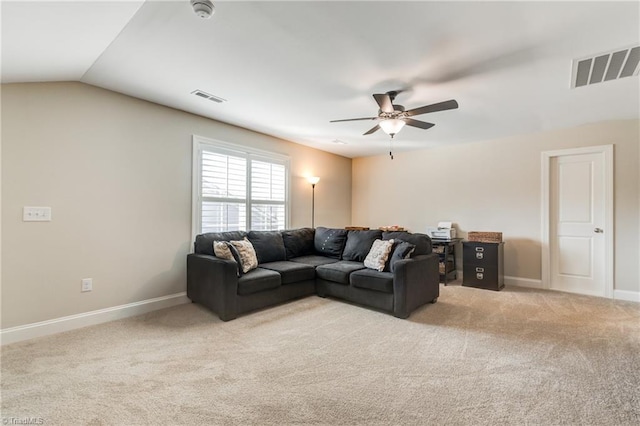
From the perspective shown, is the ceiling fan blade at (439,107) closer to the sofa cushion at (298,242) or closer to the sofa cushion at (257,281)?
the sofa cushion at (257,281)

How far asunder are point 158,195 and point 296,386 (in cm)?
278

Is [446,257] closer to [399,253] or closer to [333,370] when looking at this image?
[399,253]

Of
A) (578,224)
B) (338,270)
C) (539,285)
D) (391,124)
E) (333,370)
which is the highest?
(391,124)

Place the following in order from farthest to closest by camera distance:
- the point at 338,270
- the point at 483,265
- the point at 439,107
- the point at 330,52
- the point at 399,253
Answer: the point at 483,265, the point at 338,270, the point at 399,253, the point at 439,107, the point at 330,52

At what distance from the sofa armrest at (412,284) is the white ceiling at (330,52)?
6.15 feet

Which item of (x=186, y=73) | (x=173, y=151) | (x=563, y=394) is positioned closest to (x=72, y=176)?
(x=173, y=151)

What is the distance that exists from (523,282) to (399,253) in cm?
→ 263

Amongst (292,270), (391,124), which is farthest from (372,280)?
(391,124)

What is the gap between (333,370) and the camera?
7.11 feet

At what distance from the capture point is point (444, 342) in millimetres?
2639

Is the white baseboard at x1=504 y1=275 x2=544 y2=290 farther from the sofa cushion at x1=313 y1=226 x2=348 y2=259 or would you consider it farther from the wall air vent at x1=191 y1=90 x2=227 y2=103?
the wall air vent at x1=191 y1=90 x2=227 y2=103

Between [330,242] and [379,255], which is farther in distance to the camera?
[330,242]

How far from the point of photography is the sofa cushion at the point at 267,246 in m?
4.09

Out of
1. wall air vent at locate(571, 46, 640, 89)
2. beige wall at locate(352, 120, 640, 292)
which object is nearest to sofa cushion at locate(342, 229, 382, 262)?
beige wall at locate(352, 120, 640, 292)
